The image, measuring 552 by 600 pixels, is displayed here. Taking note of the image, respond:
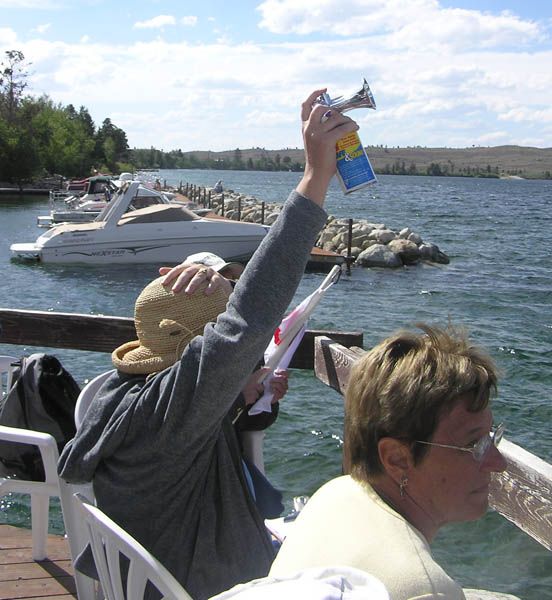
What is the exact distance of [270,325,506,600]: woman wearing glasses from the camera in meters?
1.66

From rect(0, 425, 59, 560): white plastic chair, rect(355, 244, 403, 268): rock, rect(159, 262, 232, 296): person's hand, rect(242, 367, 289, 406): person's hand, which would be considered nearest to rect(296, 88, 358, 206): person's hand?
rect(159, 262, 232, 296): person's hand

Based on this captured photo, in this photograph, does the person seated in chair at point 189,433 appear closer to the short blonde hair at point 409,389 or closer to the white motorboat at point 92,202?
the short blonde hair at point 409,389

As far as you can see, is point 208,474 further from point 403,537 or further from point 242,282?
point 403,537

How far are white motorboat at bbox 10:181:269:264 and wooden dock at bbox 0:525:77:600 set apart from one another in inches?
753

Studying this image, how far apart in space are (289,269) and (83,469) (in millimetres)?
836

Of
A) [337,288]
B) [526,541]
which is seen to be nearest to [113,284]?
[337,288]

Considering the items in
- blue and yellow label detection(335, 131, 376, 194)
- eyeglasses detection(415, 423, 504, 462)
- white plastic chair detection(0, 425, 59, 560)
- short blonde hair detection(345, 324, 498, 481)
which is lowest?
white plastic chair detection(0, 425, 59, 560)

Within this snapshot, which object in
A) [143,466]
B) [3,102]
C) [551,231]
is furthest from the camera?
[3,102]

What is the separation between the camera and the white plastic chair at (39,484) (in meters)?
2.89

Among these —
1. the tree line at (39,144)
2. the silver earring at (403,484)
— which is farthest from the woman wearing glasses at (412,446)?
the tree line at (39,144)

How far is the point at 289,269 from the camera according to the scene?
1.85 meters

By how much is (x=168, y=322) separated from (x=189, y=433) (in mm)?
326

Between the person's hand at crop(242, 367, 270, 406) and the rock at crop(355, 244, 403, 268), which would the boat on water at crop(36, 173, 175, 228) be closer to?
the rock at crop(355, 244, 403, 268)

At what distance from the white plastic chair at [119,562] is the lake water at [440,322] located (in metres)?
0.97
